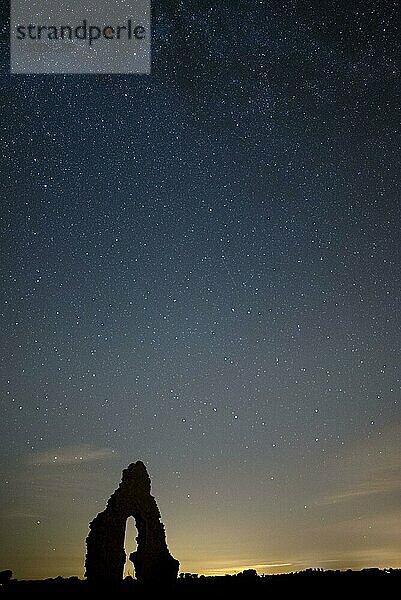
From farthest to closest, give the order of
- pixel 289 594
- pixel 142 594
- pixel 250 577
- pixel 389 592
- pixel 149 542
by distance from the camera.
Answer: pixel 250 577
pixel 149 542
pixel 142 594
pixel 289 594
pixel 389 592

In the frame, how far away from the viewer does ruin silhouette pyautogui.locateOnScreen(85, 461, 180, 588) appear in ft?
123

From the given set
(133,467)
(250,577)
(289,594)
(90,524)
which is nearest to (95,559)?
(90,524)

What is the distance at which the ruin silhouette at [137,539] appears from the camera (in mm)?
37469

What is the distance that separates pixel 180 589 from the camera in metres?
40.5

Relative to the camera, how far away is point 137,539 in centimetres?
4006

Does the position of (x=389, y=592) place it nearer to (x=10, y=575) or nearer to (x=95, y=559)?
(x=95, y=559)

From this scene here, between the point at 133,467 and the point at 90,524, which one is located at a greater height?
the point at 133,467

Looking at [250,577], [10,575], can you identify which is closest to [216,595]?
[250,577]

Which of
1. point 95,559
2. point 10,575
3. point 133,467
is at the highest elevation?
point 133,467

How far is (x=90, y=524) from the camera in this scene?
38.0 meters

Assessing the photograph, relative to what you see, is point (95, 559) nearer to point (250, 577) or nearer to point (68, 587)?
point (68, 587)

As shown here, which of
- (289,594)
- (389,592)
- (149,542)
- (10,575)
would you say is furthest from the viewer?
(10,575)

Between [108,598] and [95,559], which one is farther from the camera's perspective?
[95,559]

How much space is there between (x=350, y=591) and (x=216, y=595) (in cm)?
632
